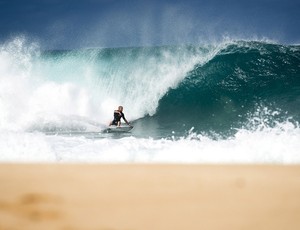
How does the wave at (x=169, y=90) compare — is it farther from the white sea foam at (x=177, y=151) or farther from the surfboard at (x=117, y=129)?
the white sea foam at (x=177, y=151)

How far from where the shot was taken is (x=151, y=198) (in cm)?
181

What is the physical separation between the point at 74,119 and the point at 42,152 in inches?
246

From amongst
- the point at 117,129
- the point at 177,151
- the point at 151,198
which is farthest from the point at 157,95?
the point at 151,198

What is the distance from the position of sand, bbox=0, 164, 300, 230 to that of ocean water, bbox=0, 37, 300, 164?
2912mm

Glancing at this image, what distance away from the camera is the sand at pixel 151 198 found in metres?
1.47

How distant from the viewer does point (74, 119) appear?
1118 centimetres

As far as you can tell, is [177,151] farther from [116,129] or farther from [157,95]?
[157,95]

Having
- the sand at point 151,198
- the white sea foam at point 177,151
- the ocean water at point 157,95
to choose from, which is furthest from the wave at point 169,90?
the sand at point 151,198

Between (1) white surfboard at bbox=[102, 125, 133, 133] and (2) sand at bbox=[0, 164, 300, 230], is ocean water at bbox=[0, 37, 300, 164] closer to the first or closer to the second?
(1) white surfboard at bbox=[102, 125, 133, 133]

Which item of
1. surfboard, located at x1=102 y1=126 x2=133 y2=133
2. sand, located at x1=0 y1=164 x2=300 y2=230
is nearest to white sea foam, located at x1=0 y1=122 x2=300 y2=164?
sand, located at x1=0 y1=164 x2=300 y2=230

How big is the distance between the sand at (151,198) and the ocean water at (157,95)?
291 centimetres

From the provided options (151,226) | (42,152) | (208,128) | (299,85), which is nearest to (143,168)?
(151,226)

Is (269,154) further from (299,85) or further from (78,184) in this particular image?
(299,85)

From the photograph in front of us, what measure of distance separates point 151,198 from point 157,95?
11.1 meters
